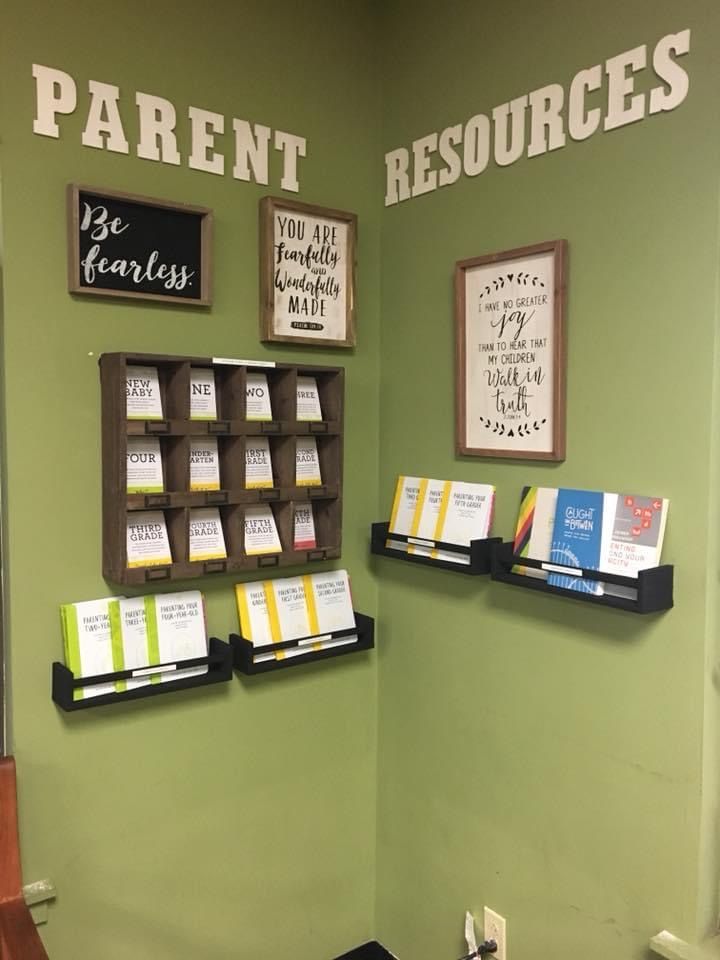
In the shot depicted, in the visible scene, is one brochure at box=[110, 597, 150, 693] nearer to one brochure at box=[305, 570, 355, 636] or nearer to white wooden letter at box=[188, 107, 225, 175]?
one brochure at box=[305, 570, 355, 636]

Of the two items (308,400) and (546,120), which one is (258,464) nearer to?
(308,400)

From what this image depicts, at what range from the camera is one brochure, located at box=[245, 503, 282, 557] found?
175 centimetres

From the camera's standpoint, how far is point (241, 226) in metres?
1.74

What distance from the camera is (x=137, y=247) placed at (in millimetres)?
1592

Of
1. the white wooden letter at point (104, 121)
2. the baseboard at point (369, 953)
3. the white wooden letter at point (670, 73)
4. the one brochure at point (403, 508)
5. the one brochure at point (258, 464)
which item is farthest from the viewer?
the baseboard at point (369, 953)

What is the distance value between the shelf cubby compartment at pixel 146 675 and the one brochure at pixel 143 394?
499mm

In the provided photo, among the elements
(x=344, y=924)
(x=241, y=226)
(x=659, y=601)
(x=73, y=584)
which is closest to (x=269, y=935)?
(x=344, y=924)

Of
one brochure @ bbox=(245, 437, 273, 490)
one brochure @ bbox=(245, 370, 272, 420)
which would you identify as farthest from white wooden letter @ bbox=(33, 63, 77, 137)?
one brochure @ bbox=(245, 437, 273, 490)

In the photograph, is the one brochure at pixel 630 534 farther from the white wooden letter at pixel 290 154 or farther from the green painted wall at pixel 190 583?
the white wooden letter at pixel 290 154

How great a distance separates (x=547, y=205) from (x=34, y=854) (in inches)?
62.8

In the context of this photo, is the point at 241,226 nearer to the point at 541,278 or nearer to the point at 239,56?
the point at 239,56

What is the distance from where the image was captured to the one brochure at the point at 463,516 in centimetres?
169

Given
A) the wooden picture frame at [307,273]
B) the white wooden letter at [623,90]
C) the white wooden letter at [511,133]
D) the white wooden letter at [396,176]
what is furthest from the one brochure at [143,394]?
the white wooden letter at [623,90]

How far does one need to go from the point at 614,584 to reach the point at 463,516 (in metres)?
0.42
